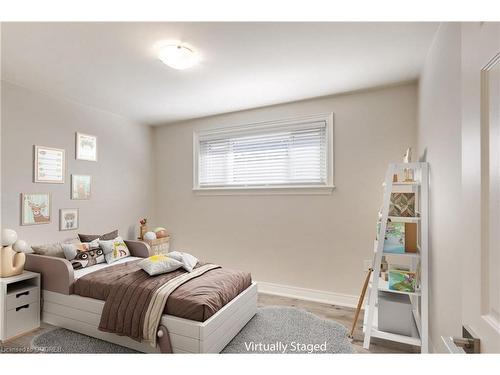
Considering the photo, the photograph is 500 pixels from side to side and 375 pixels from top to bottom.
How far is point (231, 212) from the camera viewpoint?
147 inches

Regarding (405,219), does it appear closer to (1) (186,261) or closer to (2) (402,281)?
(2) (402,281)

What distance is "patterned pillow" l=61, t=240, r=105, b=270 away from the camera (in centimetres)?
277

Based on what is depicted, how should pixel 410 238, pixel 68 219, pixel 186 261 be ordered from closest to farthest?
pixel 410 238 → pixel 186 261 → pixel 68 219

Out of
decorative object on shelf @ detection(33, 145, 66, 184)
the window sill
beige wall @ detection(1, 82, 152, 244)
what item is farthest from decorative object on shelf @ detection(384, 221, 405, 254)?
decorative object on shelf @ detection(33, 145, 66, 184)

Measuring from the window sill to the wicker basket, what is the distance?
867mm

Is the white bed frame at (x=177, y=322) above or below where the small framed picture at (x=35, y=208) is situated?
below

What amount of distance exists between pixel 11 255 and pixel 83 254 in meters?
0.59

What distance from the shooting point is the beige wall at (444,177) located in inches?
56.5

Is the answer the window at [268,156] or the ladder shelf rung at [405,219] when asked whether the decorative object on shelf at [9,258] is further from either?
the ladder shelf rung at [405,219]

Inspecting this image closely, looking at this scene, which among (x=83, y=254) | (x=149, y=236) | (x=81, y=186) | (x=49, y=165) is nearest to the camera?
(x=83, y=254)

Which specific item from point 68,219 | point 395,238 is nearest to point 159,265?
point 68,219

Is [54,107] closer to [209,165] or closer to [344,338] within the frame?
[209,165]

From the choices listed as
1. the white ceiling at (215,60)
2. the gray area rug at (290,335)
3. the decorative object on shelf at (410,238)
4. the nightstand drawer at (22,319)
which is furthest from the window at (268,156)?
the nightstand drawer at (22,319)

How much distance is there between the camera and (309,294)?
126 inches
